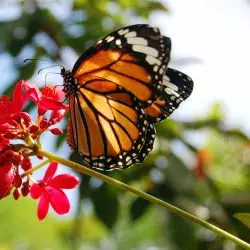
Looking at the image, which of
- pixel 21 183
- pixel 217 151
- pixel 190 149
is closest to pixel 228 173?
pixel 217 151

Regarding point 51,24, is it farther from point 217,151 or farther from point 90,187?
point 217,151

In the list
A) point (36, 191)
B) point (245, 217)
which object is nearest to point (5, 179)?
point (36, 191)

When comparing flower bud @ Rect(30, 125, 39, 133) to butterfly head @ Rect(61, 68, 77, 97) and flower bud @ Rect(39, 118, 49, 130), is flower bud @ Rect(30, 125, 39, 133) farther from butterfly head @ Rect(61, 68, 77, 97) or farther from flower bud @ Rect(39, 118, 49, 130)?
butterfly head @ Rect(61, 68, 77, 97)

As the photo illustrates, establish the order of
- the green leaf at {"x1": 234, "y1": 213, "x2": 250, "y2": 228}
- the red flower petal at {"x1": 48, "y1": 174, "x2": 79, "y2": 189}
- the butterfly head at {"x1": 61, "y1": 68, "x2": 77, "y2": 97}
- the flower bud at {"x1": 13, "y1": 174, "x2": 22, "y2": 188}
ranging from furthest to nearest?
1. the butterfly head at {"x1": 61, "y1": 68, "x2": 77, "y2": 97}
2. the red flower petal at {"x1": 48, "y1": 174, "x2": 79, "y2": 189}
3. the flower bud at {"x1": 13, "y1": 174, "x2": 22, "y2": 188}
4. the green leaf at {"x1": 234, "y1": 213, "x2": 250, "y2": 228}

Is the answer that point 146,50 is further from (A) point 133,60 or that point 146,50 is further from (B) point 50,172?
(B) point 50,172

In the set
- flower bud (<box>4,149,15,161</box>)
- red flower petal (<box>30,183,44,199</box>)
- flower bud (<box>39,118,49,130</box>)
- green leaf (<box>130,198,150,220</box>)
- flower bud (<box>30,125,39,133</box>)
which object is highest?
flower bud (<box>39,118,49,130</box>)

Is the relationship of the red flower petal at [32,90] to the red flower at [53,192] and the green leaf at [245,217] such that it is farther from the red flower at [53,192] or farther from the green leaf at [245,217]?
the green leaf at [245,217]

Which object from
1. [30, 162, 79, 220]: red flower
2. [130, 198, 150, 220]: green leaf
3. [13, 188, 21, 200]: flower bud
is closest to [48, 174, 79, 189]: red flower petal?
[30, 162, 79, 220]: red flower
